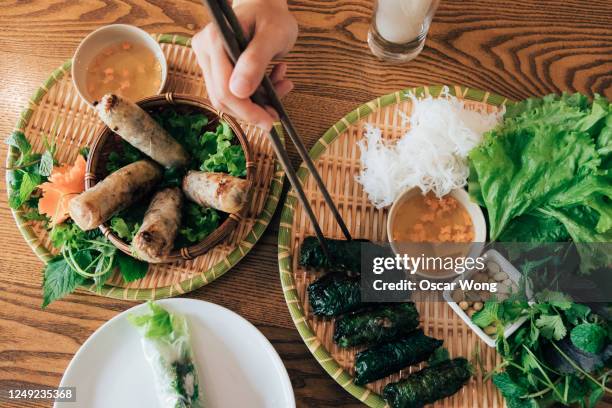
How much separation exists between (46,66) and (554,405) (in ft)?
8.30

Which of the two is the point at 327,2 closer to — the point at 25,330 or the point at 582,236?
the point at 582,236

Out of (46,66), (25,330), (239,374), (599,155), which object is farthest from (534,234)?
(46,66)

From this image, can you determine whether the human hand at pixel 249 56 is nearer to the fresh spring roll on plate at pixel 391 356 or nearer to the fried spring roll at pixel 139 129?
the fried spring roll at pixel 139 129

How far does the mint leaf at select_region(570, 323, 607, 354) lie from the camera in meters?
1.46

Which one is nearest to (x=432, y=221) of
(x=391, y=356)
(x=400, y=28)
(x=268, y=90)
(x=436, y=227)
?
(x=436, y=227)

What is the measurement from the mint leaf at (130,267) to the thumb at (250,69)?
35.4 inches

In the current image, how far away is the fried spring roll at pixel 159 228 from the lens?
1541mm

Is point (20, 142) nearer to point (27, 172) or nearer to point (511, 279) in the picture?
point (27, 172)

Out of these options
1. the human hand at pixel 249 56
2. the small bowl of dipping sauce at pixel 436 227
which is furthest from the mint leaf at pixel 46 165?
the small bowl of dipping sauce at pixel 436 227

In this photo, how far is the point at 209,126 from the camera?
6.17 ft

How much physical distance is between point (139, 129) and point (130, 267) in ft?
1.71

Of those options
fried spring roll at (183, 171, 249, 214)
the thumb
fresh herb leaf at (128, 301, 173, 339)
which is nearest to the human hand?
the thumb

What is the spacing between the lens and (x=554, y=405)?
1688 millimetres

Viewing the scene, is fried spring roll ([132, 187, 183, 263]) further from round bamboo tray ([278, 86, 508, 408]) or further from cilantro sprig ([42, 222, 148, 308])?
round bamboo tray ([278, 86, 508, 408])
